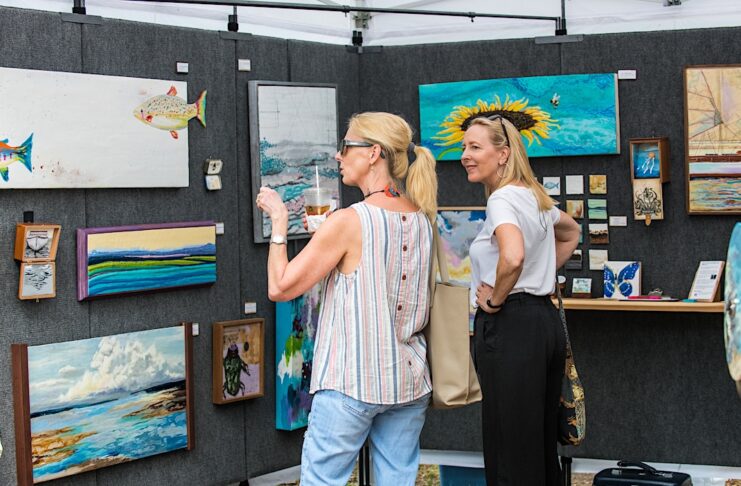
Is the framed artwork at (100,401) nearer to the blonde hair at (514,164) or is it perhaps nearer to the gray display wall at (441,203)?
the gray display wall at (441,203)

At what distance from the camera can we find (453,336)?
3010 mm

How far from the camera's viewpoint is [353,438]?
2.82m

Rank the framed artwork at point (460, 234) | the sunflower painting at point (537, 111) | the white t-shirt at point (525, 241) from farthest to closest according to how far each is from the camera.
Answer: the framed artwork at point (460, 234)
the sunflower painting at point (537, 111)
the white t-shirt at point (525, 241)

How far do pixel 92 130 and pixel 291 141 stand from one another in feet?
3.79

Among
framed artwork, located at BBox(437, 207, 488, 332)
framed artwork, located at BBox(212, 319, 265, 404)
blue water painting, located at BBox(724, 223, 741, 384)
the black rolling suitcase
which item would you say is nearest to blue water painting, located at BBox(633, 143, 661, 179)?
framed artwork, located at BBox(437, 207, 488, 332)

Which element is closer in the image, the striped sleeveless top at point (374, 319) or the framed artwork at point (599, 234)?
the striped sleeveless top at point (374, 319)

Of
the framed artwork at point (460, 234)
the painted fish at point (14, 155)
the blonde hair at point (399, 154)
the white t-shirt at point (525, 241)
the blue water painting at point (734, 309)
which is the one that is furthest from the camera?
the framed artwork at point (460, 234)

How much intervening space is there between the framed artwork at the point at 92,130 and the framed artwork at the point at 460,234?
1519 mm

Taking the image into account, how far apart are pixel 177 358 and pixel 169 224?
1.99 feet

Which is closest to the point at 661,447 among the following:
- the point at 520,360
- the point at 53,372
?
the point at 520,360

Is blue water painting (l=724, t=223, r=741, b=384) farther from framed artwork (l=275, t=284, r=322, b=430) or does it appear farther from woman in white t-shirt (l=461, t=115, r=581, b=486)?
framed artwork (l=275, t=284, r=322, b=430)

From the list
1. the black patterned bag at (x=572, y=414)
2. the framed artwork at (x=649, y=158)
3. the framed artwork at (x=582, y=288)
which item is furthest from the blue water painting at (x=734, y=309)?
the framed artwork at (x=582, y=288)

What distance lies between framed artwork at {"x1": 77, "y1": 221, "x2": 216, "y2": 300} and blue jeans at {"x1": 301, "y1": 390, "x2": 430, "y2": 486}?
1750 mm

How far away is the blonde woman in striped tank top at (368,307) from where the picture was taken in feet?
9.15
